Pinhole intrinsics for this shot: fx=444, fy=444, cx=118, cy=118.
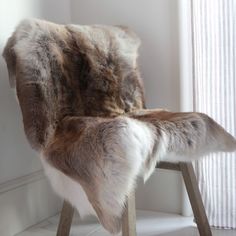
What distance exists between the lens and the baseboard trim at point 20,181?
190 centimetres

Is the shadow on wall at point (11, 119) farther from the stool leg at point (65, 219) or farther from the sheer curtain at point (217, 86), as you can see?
the sheer curtain at point (217, 86)

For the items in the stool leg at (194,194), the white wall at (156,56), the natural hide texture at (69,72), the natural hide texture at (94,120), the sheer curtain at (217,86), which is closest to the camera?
the natural hide texture at (94,120)

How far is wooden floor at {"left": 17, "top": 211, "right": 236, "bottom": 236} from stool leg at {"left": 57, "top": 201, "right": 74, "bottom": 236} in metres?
0.15

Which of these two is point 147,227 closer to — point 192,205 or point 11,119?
point 192,205

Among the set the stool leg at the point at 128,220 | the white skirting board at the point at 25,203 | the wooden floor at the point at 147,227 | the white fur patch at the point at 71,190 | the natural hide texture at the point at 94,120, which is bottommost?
the wooden floor at the point at 147,227

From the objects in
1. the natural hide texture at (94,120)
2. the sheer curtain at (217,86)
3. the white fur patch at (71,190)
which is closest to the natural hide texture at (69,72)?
the natural hide texture at (94,120)

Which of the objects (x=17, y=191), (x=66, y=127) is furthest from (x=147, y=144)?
(x=17, y=191)

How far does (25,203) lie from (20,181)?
0.36 ft

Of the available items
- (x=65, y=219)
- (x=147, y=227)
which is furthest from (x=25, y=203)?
(x=147, y=227)

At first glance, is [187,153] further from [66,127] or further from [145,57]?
[145,57]

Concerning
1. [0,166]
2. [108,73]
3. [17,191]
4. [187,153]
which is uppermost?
[108,73]

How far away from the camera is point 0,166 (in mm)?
1869

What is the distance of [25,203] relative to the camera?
6.58 ft

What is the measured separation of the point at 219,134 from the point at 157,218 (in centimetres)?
65
